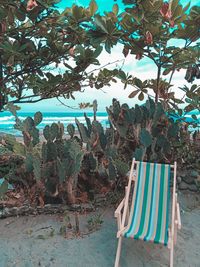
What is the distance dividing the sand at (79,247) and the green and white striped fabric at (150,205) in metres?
0.32

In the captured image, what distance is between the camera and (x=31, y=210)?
12.0 feet

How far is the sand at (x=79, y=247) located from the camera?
2783 millimetres

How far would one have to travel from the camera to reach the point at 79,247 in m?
3.01

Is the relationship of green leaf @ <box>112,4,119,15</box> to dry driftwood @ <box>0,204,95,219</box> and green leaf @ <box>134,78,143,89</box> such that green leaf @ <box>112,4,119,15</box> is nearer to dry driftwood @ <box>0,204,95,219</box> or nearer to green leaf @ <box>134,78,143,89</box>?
green leaf @ <box>134,78,143,89</box>

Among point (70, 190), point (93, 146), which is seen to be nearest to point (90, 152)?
point (93, 146)

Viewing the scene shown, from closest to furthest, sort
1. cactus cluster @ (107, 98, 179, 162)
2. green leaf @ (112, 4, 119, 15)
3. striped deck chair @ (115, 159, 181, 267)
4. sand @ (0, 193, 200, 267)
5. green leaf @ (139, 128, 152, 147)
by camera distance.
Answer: striped deck chair @ (115, 159, 181, 267), sand @ (0, 193, 200, 267), green leaf @ (112, 4, 119, 15), green leaf @ (139, 128, 152, 147), cactus cluster @ (107, 98, 179, 162)

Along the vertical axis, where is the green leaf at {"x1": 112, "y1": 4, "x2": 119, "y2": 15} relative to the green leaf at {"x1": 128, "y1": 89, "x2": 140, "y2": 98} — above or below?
above

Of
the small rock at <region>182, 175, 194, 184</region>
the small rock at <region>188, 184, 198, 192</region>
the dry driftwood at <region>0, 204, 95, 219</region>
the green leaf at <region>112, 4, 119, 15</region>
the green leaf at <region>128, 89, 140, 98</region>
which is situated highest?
the green leaf at <region>112, 4, 119, 15</region>

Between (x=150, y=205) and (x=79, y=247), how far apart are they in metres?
0.86

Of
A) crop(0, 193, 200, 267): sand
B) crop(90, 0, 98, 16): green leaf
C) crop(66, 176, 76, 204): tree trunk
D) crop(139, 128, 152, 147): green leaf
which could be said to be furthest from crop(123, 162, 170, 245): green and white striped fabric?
crop(90, 0, 98, 16): green leaf

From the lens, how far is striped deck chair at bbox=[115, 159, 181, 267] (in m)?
2.64

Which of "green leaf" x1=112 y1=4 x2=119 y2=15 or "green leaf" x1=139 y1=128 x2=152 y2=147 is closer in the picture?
"green leaf" x1=112 y1=4 x2=119 y2=15

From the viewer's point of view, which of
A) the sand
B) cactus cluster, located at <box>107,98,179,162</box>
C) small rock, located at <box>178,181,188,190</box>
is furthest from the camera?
small rock, located at <box>178,181,188,190</box>

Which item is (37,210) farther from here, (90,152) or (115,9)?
(115,9)
